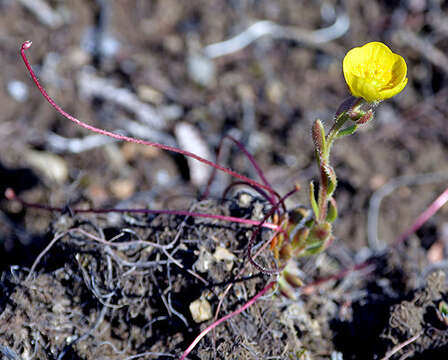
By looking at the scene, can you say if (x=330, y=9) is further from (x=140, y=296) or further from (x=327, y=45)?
(x=140, y=296)

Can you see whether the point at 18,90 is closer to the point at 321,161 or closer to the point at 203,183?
the point at 203,183

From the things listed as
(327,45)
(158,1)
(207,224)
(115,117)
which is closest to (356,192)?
(327,45)

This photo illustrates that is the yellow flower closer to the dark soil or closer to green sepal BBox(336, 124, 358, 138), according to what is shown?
green sepal BBox(336, 124, 358, 138)

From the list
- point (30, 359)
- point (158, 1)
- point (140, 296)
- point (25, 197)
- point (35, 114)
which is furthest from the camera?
point (158, 1)

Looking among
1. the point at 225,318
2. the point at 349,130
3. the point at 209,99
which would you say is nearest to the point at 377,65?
the point at 349,130

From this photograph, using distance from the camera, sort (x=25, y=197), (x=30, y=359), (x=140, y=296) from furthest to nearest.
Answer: (x=25, y=197) < (x=140, y=296) < (x=30, y=359)

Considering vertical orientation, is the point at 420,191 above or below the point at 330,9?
below
